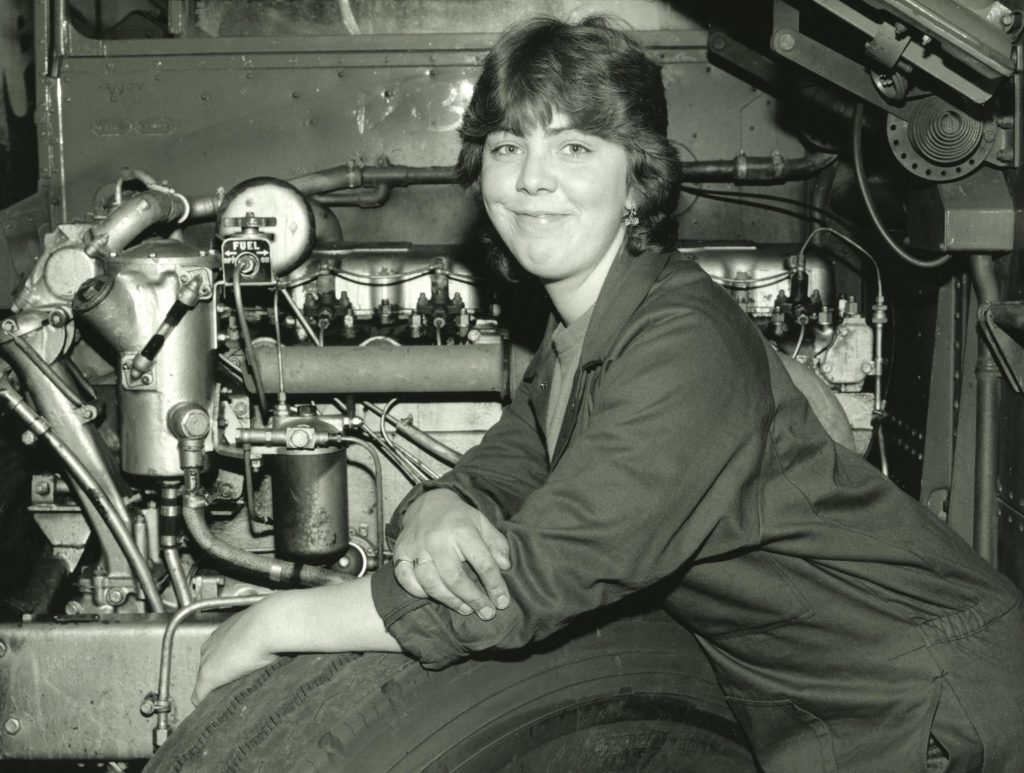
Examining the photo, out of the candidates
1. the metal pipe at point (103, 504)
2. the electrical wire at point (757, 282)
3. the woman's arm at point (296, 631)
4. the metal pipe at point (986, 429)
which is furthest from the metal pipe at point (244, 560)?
the metal pipe at point (986, 429)

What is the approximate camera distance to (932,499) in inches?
86.7

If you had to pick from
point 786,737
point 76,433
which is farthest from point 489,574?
point 76,433

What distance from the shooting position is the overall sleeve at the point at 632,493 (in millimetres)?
1271

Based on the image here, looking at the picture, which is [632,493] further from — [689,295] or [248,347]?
[248,347]

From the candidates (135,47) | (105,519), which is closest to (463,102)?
(135,47)

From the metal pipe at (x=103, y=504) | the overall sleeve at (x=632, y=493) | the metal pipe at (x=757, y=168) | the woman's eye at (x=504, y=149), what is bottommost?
the metal pipe at (x=103, y=504)

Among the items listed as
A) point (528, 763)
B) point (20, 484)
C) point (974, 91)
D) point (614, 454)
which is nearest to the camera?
point (614, 454)

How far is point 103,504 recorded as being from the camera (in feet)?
7.55

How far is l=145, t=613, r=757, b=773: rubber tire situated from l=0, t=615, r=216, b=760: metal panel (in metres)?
0.53

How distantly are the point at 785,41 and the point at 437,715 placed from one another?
1.63m

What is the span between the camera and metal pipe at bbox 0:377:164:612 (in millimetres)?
2256

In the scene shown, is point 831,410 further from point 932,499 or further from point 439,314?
point 439,314

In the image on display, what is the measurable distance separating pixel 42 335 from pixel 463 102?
1370 millimetres

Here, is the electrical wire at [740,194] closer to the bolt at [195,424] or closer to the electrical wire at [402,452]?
the electrical wire at [402,452]
